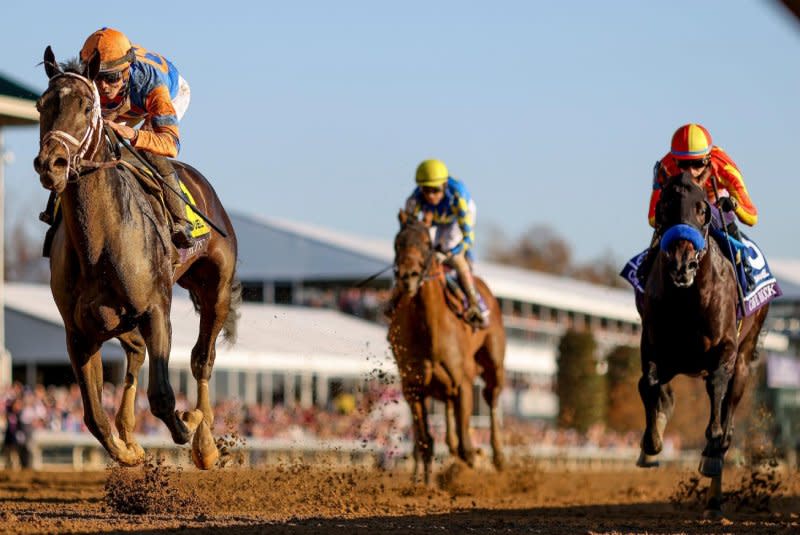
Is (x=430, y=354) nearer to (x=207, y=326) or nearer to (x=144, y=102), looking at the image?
(x=207, y=326)

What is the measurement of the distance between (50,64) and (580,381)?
86.6ft

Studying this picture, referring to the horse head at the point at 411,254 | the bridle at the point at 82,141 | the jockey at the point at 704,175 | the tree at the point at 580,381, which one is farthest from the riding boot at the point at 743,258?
the tree at the point at 580,381

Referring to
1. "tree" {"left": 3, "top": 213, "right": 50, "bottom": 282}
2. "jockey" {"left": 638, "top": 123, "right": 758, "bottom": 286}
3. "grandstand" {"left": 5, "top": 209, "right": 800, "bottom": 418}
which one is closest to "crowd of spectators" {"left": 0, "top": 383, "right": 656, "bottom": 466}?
"grandstand" {"left": 5, "top": 209, "right": 800, "bottom": 418}

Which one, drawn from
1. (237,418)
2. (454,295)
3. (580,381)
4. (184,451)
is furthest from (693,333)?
(580,381)

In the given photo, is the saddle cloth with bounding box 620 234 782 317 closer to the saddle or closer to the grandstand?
the grandstand

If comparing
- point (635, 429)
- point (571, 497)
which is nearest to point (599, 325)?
point (635, 429)

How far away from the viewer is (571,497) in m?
14.4

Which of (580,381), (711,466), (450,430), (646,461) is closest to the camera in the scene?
(711,466)

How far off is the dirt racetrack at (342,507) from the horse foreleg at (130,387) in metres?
0.35

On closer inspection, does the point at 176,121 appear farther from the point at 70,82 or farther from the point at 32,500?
the point at 32,500

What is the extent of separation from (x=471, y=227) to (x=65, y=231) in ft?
20.5

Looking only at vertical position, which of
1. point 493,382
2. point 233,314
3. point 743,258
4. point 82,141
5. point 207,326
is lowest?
point 493,382

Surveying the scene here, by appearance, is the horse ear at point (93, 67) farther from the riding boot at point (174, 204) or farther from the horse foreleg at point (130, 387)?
the horse foreleg at point (130, 387)

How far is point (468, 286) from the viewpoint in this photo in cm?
1406
